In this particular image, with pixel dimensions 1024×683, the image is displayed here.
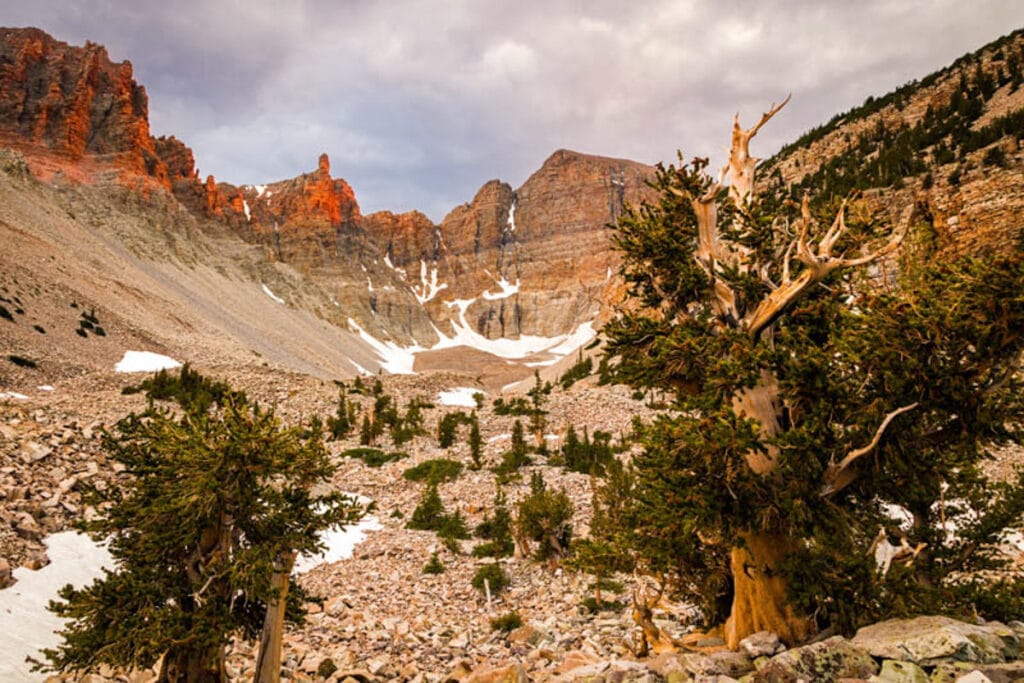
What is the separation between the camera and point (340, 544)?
1950 cm

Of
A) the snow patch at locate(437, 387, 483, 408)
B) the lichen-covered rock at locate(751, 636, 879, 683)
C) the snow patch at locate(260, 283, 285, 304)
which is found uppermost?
the snow patch at locate(260, 283, 285, 304)

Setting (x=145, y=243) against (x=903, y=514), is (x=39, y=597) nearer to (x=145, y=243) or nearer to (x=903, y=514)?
(x=903, y=514)

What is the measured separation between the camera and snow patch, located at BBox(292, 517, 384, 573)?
Result: 1781cm

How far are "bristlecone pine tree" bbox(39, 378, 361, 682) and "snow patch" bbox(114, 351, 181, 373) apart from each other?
45.7 m

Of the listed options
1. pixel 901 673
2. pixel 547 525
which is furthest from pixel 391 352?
pixel 901 673

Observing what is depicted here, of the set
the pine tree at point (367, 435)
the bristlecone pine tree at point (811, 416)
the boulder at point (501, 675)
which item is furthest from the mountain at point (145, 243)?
the bristlecone pine tree at point (811, 416)

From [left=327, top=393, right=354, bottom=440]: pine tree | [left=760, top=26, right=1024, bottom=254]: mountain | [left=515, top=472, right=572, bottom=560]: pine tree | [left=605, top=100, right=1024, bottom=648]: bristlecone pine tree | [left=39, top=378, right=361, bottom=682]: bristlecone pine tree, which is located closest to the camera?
[left=605, top=100, right=1024, bottom=648]: bristlecone pine tree

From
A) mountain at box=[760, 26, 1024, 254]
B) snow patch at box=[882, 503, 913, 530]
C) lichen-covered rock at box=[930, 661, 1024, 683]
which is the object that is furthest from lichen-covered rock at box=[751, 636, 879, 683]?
mountain at box=[760, 26, 1024, 254]

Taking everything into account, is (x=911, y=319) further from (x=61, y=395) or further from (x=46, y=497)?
(x=61, y=395)

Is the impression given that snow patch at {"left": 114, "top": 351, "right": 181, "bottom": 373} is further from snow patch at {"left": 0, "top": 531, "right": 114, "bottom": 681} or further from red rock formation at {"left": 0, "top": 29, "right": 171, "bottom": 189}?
red rock formation at {"left": 0, "top": 29, "right": 171, "bottom": 189}

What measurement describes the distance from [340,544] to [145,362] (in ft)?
139

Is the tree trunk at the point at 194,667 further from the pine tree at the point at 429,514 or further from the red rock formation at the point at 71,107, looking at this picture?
the red rock formation at the point at 71,107

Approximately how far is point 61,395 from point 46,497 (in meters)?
22.6

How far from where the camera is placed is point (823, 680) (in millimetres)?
5133
